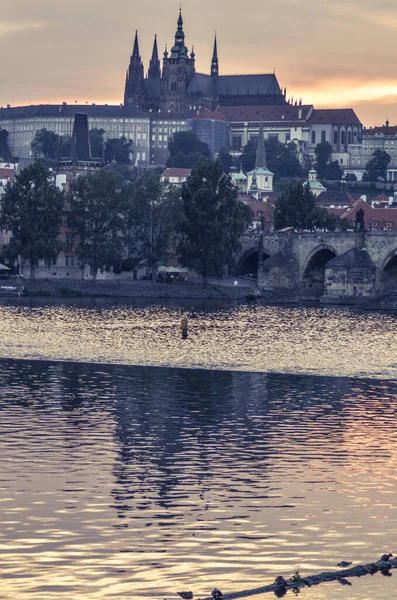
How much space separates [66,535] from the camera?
3000 centimetres

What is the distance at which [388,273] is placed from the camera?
432 feet

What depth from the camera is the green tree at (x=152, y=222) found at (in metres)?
136

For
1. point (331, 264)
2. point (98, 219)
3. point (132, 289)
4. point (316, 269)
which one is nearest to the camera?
point (331, 264)

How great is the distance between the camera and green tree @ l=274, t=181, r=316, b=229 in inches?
6137

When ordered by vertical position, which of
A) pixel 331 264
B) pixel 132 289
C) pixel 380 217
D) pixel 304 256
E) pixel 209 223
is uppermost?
pixel 380 217

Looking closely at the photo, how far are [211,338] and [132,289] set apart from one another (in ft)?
164

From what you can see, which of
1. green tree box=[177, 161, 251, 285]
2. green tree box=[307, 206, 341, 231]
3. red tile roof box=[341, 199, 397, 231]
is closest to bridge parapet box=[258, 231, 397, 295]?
green tree box=[177, 161, 251, 285]

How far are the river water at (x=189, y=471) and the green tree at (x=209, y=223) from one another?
62.7 meters

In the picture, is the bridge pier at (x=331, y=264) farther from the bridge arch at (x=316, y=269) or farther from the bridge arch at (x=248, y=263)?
the bridge arch at (x=248, y=263)

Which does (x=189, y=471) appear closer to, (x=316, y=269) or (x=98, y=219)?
(x=98, y=219)

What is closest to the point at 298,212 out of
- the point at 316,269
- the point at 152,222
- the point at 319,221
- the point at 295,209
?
the point at 295,209

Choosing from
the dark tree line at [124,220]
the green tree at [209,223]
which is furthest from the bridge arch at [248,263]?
the green tree at [209,223]

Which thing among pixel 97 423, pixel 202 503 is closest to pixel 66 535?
pixel 202 503

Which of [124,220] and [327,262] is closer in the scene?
[327,262]
